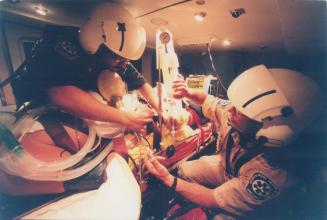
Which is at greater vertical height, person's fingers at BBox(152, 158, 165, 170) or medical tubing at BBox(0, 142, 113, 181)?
medical tubing at BBox(0, 142, 113, 181)

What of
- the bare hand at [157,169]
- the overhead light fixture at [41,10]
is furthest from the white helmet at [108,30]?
the bare hand at [157,169]

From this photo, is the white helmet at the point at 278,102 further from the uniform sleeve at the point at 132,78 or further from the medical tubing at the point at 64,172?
the medical tubing at the point at 64,172

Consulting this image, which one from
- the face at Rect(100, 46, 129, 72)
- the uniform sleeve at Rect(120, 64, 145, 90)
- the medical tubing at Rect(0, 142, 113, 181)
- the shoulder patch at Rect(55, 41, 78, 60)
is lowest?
the medical tubing at Rect(0, 142, 113, 181)

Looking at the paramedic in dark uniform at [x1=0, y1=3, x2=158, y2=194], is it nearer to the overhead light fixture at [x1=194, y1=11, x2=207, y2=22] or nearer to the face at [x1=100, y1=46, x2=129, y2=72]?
the face at [x1=100, y1=46, x2=129, y2=72]

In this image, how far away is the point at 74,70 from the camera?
1.22m

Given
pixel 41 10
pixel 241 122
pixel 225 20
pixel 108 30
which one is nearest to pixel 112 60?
pixel 108 30

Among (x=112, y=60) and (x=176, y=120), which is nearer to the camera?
(x=112, y=60)

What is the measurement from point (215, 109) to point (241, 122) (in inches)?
9.4

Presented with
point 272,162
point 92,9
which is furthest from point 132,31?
point 272,162

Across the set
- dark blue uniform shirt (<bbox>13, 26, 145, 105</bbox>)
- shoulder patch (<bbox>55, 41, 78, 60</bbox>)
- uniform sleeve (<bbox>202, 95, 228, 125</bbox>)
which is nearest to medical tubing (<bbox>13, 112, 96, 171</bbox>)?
dark blue uniform shirt (<bbox>13, 26, 145, 105</bbox>)

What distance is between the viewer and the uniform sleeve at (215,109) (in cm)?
143

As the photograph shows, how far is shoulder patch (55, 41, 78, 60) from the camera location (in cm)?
116

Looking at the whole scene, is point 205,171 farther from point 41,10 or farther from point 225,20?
point 41,10

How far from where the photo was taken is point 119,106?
137 cm
